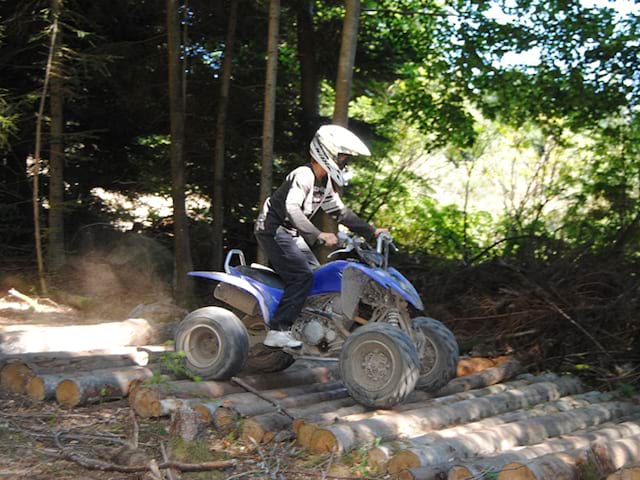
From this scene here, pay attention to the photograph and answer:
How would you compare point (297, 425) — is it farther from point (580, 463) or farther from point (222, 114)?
point (222, 114)

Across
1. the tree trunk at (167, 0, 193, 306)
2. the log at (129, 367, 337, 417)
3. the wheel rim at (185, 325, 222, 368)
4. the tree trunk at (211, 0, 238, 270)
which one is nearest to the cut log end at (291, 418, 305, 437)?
the log at (129, 367, 337, 417)

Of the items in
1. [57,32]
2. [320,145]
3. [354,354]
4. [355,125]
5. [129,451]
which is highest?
[57,32]

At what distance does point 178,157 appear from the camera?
12.3 metres

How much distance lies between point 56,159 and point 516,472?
975 cm

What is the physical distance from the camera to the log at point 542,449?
4738mm

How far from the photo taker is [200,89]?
14555 millimetres

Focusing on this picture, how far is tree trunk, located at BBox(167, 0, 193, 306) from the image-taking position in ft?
39.1

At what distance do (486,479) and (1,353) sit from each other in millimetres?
4941

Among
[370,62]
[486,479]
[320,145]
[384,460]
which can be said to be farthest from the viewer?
[370,62]

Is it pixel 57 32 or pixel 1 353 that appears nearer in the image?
pixel 1 353

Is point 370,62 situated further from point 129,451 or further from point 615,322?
point 129,451

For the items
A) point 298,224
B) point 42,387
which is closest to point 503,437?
point 298,224

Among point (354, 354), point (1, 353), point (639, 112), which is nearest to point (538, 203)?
point (639, 112)

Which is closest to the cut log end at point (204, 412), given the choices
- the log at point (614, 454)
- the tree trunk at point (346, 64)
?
the log at point (614, 454)
